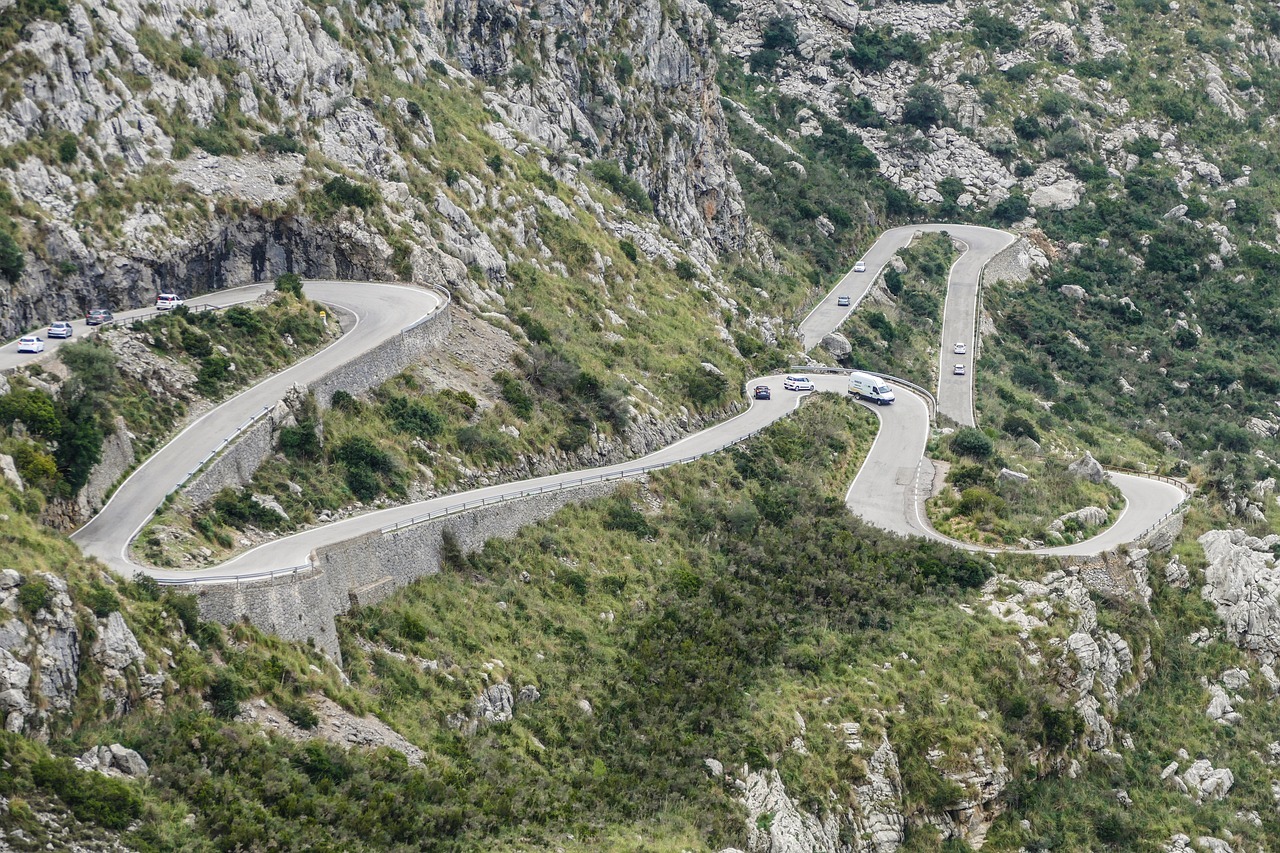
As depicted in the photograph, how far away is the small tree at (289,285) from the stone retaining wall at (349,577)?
50.8 feet

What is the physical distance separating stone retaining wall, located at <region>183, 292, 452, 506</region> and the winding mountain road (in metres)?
0.63

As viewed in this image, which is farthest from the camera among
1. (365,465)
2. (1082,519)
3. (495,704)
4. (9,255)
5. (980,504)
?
(1082,519)

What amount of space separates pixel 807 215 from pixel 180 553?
270 feet

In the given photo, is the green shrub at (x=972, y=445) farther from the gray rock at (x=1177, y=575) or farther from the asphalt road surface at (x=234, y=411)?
the asphalt road surface at (x=234, y=411)

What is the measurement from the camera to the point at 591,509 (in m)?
57.8

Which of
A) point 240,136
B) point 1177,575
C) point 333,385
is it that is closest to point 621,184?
point 240,136

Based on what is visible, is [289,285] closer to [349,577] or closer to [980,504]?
[349,577]

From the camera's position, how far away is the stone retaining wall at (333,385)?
46.3 meters

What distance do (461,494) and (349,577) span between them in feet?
35.0

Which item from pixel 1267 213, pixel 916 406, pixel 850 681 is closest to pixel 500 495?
pixel 850 681

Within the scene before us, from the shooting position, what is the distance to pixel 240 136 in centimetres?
6662

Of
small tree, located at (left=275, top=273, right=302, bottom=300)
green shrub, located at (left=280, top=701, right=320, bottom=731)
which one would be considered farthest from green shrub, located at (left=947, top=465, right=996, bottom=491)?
green shrub, located at (left=280, top=701, right=320, bottom=731)

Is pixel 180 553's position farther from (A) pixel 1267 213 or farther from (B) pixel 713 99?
(A) pixel 1267 213

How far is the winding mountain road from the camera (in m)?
43.0
